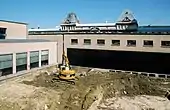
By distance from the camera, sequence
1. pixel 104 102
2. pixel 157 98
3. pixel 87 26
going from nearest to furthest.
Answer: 1. pixel 104 102
2. pixel 157 98
3. pixel 87 26

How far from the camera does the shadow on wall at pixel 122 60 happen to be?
39406mm

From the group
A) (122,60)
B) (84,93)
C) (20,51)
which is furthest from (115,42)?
(20,51)

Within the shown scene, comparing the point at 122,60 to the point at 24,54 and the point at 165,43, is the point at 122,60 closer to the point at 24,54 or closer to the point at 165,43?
the point at 165,43

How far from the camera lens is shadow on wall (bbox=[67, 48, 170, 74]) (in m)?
39.4

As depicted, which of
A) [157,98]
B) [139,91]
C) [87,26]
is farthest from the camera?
[87,26]

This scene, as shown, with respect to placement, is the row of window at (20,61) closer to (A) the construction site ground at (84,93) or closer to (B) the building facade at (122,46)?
(A) the construction site ground at (84,93)

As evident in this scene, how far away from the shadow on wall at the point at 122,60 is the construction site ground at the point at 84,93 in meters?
8.14

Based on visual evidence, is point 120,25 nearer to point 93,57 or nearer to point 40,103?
point 93,57

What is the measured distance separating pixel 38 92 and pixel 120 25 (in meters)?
41.5

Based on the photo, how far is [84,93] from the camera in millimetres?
24281

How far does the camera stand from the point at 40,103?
66.4ft

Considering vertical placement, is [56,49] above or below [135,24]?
below

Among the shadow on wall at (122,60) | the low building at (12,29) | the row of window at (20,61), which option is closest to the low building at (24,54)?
the row of window at (20,61)

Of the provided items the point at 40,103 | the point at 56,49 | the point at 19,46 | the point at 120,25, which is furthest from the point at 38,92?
the point at 120,25
